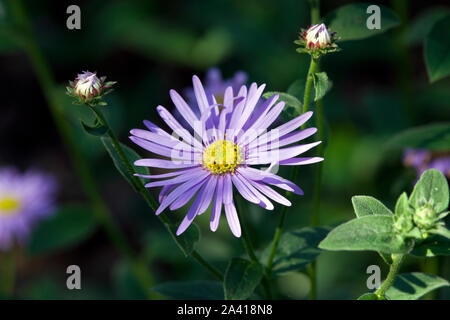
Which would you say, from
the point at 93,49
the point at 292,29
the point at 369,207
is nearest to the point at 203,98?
the point at 369,207

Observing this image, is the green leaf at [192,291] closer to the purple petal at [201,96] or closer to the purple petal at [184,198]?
the purple petal at [184,198]

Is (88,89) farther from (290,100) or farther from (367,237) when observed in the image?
(367,237)

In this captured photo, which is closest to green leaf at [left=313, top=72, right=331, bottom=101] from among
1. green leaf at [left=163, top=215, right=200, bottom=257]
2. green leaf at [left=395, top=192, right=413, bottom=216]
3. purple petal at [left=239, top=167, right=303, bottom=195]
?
purple petal at [left=239, top=167, right=303, bottom=195]

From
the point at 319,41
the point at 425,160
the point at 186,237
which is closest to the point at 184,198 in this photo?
the point at 186,237
